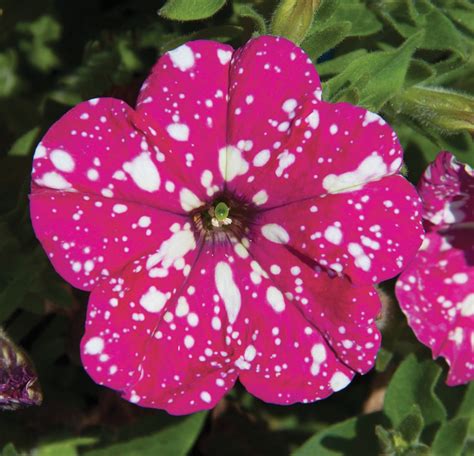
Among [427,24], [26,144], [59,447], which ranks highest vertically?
[427,24]

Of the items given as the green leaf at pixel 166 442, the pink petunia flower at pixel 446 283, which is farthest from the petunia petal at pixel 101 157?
the green leaf at pixel 166 442

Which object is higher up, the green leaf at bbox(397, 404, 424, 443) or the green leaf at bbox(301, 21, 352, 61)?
the green leaf at bbox(301, 21, 352, 61)

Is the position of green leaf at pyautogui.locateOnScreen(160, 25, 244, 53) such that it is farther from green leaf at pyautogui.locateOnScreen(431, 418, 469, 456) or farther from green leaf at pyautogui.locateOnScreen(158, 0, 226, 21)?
green leaf at pyautogui.locateOnScreen(431, 418, 469, 456)

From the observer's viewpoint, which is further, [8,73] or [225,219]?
[8,73]

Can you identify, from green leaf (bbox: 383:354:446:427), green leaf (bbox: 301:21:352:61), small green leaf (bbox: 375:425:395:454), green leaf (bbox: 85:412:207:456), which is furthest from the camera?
green leaf (bbox: 85:412:207:456)

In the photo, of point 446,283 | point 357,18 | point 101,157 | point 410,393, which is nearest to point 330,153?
point 101,157

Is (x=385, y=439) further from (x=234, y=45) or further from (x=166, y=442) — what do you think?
(x=234, y=45)

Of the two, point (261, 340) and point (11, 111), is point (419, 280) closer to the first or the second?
point (261, 340)

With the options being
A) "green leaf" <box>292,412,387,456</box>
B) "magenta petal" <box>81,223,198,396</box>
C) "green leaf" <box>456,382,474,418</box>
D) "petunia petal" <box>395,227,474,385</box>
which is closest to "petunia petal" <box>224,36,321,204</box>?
"magenta petal" <box>81,223,198,396</box>
